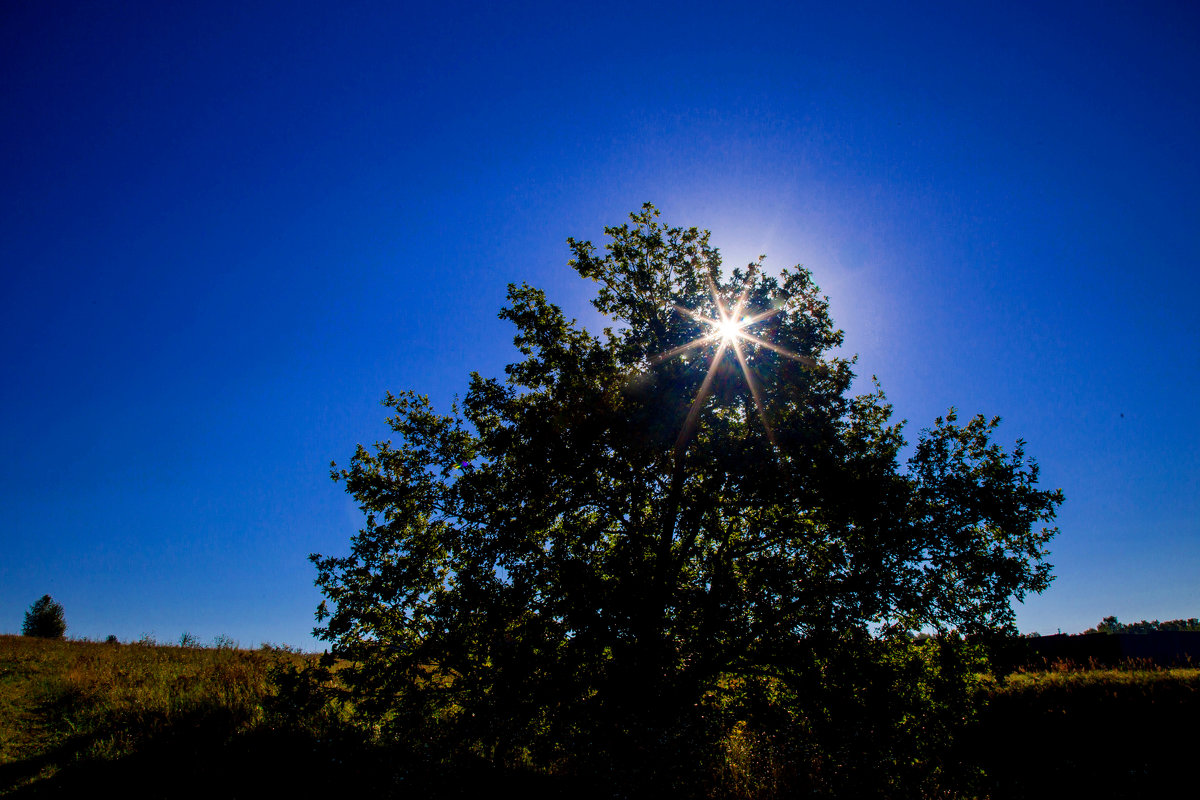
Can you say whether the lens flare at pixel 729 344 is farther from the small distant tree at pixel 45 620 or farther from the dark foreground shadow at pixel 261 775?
the small distant tree at pixel 45 620

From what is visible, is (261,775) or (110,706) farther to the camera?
(110,706)

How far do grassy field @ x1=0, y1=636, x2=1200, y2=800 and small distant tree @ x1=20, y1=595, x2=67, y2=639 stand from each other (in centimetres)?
3618

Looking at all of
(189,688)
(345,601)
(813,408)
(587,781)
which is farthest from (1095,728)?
(189,688)

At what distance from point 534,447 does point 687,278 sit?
696 cm

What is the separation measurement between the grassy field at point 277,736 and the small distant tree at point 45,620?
36.2m

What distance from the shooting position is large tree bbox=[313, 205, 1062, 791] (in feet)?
35.0

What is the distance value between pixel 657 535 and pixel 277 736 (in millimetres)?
10233

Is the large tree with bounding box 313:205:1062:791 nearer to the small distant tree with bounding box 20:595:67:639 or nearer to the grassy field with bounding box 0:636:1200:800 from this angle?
the grassy field with bounding box 0:636:1200:800

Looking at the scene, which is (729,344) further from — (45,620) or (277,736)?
(45,620)

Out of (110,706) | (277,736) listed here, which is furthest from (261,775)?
(110,706)

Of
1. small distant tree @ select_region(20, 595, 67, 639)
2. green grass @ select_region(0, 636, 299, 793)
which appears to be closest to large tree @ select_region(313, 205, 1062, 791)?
green grass @ select_region(0, 636, 299, 793)

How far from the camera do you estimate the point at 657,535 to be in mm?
13250

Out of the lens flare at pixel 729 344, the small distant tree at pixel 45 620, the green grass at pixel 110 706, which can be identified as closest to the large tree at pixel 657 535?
the lens flare at pixel 729 344

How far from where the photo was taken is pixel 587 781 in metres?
9.32
